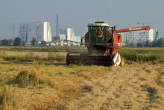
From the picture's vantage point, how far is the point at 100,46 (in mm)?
19969

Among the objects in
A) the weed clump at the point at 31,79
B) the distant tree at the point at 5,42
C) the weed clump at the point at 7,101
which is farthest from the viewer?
the distant tree at the point at 5,42

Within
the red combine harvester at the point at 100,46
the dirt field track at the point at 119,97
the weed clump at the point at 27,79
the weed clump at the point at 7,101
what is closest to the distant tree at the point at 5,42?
the red combine harvester at the point at 100,46

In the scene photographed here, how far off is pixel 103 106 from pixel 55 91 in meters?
2.16

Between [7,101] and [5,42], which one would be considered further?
[5,42]

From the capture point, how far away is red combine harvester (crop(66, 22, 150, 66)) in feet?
60.8

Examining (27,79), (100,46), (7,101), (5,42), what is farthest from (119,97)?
(5,42)

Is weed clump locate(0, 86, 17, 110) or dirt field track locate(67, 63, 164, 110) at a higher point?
weed clump locate(0, 86, 17, 110)

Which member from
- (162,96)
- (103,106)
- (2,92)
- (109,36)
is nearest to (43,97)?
(2,92)

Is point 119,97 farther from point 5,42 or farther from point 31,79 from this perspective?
point 5,42

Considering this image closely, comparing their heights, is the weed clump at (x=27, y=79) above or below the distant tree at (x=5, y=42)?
below

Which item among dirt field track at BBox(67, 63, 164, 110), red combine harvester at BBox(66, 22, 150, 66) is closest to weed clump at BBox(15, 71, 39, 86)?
dirt field track at BBox(67, 63, 164, 110)

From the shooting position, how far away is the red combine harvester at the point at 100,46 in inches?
730

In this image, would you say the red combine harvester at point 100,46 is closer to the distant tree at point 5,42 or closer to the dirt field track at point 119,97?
the dirt field track at point 119,97

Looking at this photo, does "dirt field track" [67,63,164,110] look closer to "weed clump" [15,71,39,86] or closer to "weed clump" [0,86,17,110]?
"weed clump" [0,86,17,110]
